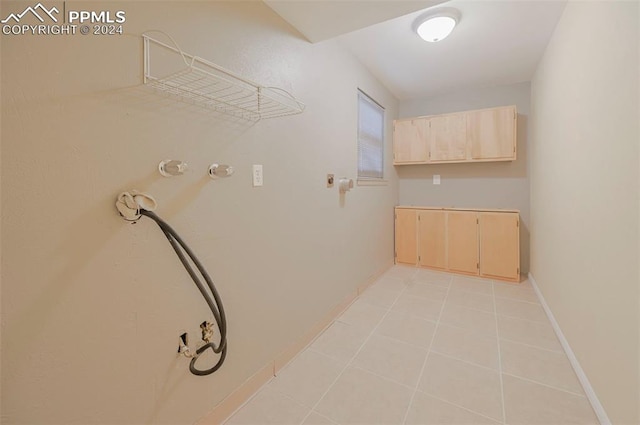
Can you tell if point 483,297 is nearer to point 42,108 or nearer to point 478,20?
point 478,20

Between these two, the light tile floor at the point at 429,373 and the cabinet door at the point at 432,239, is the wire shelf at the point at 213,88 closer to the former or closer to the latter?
the light tile floor at the point at 429,373

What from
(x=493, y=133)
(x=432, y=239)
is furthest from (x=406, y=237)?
(x=493, y=133)

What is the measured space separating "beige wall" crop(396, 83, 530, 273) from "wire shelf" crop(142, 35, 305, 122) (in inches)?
120

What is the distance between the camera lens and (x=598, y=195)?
4.74 feet

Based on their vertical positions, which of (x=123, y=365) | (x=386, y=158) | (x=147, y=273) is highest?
(x=386, y=158)

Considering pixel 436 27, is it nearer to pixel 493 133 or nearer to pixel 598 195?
pixel 598 195

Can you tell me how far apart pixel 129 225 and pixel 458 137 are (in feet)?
12.5

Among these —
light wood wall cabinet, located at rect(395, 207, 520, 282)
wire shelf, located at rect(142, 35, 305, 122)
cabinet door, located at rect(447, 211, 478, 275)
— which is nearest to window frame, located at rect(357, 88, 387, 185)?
light wood wall cabinet, located at rect(395, 207, 520, 282)

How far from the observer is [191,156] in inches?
50.7

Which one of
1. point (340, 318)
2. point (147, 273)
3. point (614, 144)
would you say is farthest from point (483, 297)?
point (147, 273)

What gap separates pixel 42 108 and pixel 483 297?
354 cm

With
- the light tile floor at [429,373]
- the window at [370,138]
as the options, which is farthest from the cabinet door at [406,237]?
the light tile floor at [429,373]

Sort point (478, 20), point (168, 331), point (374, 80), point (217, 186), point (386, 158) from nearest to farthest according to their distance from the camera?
point (168, 331) < point (217, 186) < point (478, 20) < point (374, 80) < point (386, 158)

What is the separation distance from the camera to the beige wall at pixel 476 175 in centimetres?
365
